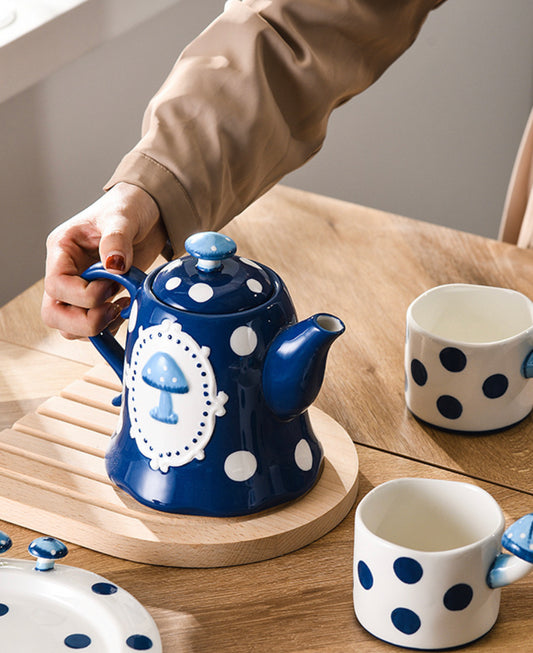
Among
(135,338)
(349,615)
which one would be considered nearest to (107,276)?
(135,338)

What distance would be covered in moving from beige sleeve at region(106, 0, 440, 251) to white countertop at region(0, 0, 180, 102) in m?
0.65

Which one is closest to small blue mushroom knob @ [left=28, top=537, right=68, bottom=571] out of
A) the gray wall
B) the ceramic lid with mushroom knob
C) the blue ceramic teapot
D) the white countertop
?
the ceramic lid with mushroom knob

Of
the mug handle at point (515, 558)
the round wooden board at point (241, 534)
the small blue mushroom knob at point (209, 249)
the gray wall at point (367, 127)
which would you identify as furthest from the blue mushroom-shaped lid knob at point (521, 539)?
the gray wall at point (367, 127)

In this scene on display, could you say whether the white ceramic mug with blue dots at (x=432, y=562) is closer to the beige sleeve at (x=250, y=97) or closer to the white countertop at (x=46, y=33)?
the beige sleeve at (x=250, y=97)

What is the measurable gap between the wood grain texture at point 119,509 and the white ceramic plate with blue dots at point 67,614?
0.07 metres

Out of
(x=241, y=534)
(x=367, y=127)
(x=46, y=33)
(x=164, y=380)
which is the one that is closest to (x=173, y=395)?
(x=164, y=380)

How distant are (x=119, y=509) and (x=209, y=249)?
21 centimetres

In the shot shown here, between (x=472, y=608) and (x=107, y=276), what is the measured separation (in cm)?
37

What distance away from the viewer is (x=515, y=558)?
57 cm

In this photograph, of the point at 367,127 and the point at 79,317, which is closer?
the point at 79,317

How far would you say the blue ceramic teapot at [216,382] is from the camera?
2.11ft

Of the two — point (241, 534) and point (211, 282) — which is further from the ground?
point (211, 282)

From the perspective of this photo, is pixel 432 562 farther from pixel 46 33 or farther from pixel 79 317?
pixel 46 33

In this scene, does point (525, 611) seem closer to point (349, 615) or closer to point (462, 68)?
point (349, 615)
